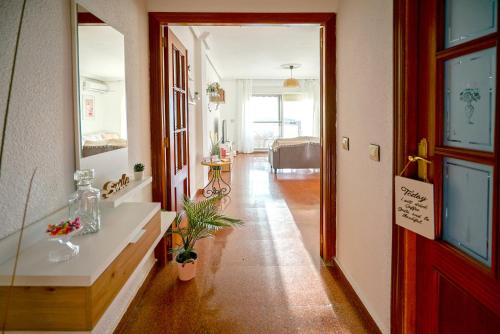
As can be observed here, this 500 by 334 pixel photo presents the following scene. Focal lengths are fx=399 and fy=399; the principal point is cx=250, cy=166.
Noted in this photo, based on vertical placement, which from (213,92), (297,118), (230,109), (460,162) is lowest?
(460,162)

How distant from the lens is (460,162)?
56.9 inches

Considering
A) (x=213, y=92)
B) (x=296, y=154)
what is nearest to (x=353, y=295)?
(x=213, y=92)

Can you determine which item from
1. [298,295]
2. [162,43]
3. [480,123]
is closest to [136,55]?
[162,43]

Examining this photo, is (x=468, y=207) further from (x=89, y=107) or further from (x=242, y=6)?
(x=242, y=6)

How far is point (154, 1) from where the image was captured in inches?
119

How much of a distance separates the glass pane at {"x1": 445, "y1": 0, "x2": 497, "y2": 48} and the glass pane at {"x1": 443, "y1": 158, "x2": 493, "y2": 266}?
435mm

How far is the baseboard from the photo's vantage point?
7.47 feet

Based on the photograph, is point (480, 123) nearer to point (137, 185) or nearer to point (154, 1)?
point (137, 185)

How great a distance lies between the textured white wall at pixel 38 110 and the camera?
49.4 inches

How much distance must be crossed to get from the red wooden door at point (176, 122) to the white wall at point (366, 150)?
1.38 metres

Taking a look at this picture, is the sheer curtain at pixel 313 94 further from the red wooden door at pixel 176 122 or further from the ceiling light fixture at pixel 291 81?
the red wooden door at pixel 176 122

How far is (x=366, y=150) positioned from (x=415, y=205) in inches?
31.2

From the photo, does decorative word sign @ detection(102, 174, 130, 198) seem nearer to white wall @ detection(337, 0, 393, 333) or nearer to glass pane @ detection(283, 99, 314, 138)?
white wall @ detection(337, 0, 393, 333)

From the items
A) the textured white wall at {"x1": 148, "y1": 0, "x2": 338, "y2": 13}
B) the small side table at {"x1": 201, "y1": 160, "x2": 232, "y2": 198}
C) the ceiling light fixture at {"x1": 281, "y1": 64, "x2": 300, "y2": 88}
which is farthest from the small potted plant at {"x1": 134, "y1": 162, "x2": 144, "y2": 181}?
the ceiling light fixture at {"x1": 281, "y1": 64, "x2": 300, "y2": 88}
